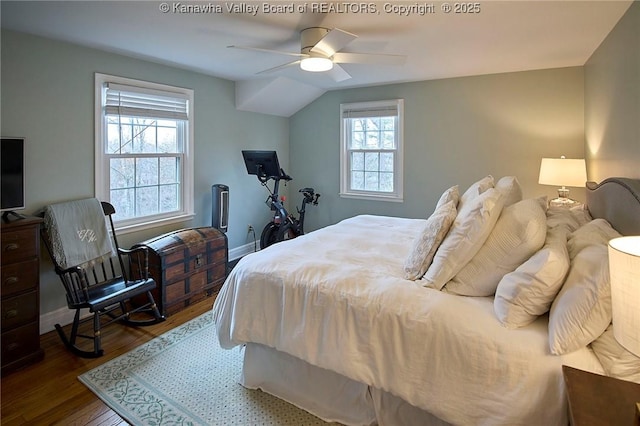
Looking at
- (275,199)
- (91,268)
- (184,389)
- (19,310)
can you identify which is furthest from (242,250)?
(184,389)

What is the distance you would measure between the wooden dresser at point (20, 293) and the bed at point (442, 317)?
1.37 m

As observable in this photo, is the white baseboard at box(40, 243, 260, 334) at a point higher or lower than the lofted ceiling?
lower

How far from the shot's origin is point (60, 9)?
2395mm

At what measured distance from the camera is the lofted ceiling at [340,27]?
2.38 metres

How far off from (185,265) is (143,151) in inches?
50.8

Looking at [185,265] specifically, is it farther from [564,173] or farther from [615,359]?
[564,173]

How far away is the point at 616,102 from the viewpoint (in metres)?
2.67

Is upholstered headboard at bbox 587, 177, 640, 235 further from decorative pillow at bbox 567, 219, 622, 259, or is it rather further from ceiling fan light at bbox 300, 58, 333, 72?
ceiling fan light at bbox 300, 58, 333, 72

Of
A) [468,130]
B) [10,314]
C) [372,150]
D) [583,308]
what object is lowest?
[10,314]

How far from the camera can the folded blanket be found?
9.23 ft

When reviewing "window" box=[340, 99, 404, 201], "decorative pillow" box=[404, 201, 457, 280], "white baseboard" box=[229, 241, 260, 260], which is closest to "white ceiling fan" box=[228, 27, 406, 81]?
"decorative pillow" box=[404, 201, 457, 280]

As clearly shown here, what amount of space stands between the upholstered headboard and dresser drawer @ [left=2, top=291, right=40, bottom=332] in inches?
141

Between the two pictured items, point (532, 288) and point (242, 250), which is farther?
point (242, 250)

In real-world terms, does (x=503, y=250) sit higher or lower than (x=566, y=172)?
lower
